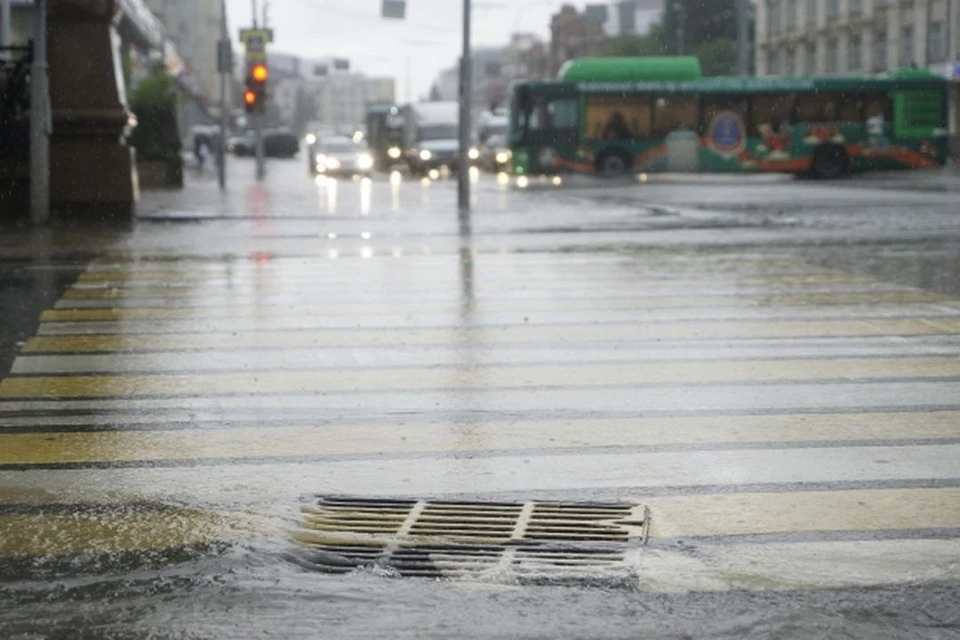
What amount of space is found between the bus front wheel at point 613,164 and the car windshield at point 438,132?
18.9 m

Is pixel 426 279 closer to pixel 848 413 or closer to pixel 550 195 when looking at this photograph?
pixel 848 413

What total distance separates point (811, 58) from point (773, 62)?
5.60 m

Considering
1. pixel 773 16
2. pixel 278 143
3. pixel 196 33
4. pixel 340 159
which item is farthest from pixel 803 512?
pixel 196 33

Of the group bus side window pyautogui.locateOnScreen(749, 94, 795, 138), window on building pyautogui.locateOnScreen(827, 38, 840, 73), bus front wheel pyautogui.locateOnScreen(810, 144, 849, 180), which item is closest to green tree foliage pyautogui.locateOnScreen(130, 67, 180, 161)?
bus side window pyautogui.locateOnScreen(749, 94, 795, 138)

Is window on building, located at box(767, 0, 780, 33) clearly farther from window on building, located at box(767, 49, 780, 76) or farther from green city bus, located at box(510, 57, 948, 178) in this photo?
green city bus, located at box(510, 57, 948, 178)

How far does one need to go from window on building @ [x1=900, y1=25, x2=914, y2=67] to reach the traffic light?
35.4m

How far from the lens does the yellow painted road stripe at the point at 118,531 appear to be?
5973 mm

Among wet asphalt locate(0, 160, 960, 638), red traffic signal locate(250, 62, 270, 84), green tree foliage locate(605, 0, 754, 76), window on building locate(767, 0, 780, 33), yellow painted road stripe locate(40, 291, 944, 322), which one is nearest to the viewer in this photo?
wet asphalt locate(0, 160, 960, 638)

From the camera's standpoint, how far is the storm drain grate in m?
5.81

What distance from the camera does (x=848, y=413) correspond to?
28.0 feet

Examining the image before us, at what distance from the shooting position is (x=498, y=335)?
11.7 m

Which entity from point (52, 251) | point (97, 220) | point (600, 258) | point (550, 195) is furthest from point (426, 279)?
point (550, 195)

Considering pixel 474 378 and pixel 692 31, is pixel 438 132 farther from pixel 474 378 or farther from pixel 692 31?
pixel 474 378

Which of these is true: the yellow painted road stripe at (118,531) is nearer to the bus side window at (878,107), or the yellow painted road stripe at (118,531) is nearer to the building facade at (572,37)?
the bus side window at (878,107)
